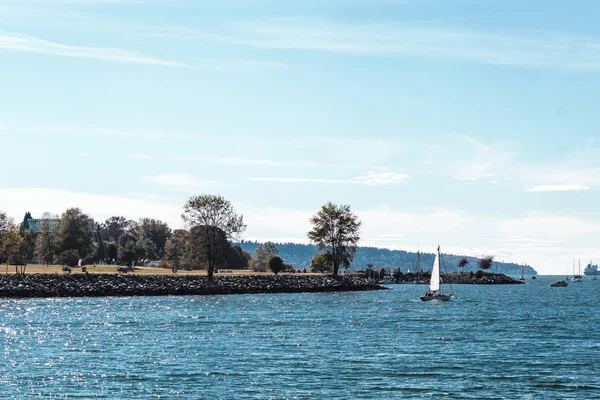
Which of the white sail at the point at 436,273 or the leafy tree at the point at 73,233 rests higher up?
the leafy tree at the point at 73,233

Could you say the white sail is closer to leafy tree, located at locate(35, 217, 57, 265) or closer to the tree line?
the tree line

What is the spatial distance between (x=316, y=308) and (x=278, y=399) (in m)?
62.0

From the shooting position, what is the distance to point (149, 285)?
12412 centimetres

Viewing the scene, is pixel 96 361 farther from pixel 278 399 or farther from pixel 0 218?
pixel 0 218

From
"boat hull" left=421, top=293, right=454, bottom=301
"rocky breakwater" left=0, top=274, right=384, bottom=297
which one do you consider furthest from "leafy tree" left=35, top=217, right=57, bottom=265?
"boat hull" left=421, top=293, right=454, bottom=301

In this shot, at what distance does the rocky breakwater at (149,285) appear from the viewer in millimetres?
113188

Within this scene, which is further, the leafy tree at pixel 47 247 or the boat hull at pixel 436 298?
the leafy tree at pixel 47 247

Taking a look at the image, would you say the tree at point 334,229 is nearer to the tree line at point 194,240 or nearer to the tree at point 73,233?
the tree line at point 194,240

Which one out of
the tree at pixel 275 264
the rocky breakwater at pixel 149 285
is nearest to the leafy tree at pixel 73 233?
the tree at pixel 275 264

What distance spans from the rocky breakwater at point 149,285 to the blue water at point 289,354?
72.8 feet

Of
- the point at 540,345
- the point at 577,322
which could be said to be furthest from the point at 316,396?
the point at 577,322

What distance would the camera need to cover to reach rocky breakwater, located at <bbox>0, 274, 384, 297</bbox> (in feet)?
371

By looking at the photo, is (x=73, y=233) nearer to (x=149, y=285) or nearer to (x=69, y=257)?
(x=69, y=257)

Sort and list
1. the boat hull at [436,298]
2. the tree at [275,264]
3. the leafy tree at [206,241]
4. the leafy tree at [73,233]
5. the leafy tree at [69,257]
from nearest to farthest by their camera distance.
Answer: the boat hull at [436,298] → the leafy tree at [206,241] → the leafy tree at [69,257] → the tree at [275,264] → the leafy tree at [73,233]
